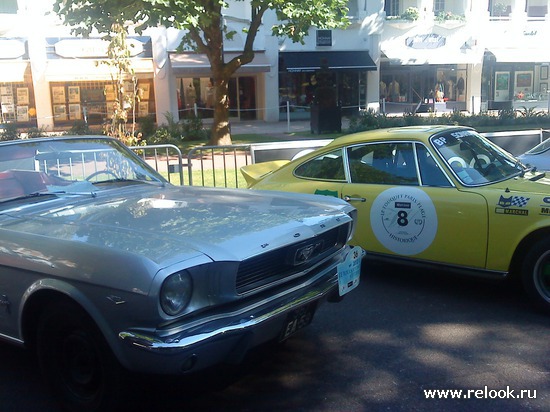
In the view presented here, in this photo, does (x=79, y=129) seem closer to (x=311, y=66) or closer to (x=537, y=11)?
(x=311, y=66)

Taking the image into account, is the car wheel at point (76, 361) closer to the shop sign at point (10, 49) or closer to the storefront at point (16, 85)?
the storefront at point (16, 85)

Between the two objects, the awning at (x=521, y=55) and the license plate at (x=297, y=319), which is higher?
the awning at (x=521, y=55)

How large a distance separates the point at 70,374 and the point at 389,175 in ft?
11.1

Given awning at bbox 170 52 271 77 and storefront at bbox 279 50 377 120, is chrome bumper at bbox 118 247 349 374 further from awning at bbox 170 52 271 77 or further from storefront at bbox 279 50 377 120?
storefront at bbox 279 50 377 120

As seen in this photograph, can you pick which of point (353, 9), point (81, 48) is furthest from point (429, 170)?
point (353, 9)

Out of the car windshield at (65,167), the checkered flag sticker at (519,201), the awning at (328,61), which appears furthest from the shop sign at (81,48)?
the checkered flag sticker at (519,201)

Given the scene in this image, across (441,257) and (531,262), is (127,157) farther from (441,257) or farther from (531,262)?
(531,262)

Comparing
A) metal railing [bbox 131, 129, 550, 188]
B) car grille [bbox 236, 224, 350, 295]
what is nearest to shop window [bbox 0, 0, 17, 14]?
metal railing [bbox 131, 129, 550, 188]

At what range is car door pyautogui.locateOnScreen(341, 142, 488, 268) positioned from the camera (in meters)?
4.92

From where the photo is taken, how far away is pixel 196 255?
9.78ft

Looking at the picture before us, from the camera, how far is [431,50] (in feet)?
Result: 105

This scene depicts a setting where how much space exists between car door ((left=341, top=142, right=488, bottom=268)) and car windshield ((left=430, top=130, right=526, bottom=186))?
144 millimetres

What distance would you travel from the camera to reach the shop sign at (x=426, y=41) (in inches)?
1250

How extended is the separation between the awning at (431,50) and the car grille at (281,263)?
96.3 feet
